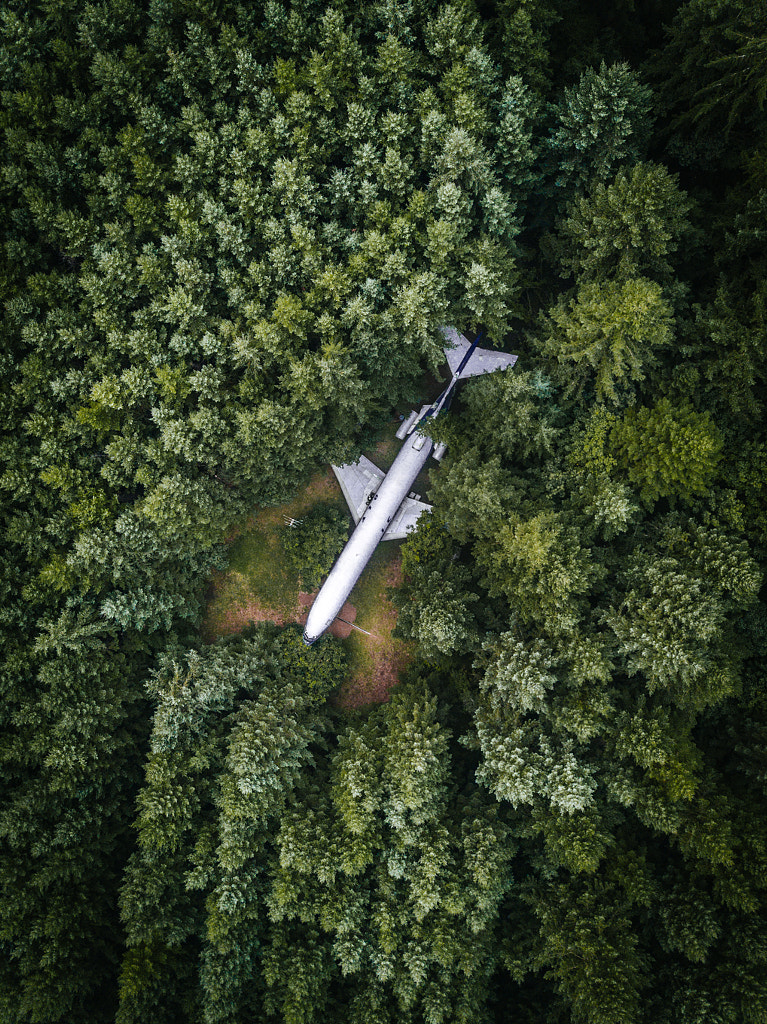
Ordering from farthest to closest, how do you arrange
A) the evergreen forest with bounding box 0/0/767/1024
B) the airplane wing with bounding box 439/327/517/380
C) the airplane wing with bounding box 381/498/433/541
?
the airplane wing with bounding box 381/498/433/541
the airplane wing with bounding box 439/327/517/380
the evergreen forest with bounding box 0/0/767/1024

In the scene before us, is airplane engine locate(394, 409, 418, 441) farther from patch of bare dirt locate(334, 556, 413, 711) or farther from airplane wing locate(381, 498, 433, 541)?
patch of bare dirt locate(334, 556, 413, 711)

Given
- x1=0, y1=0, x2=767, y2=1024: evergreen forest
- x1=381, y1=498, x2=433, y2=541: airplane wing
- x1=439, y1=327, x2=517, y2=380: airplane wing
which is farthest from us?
x1=381, y1=498, x2=433, y2=541: airplane wing

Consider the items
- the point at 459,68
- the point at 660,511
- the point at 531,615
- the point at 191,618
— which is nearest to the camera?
the point at 459,68

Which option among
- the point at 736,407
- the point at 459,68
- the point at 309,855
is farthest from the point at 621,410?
the point at 309,855

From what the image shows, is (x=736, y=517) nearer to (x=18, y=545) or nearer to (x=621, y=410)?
(x=621, y=410)

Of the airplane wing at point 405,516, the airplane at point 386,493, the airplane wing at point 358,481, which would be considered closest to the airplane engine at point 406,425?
the airplane at point 386,493

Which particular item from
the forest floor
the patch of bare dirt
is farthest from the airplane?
the patch of bare dirt

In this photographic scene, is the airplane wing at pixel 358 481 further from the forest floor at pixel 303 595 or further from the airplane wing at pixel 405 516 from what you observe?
the airplane wing at pixel 405 516

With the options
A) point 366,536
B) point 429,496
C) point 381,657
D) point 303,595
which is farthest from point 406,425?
point 381,657

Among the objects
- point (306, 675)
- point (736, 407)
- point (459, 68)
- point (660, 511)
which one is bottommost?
point (306, 675)
